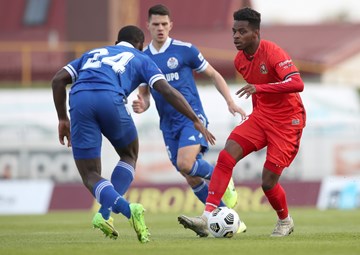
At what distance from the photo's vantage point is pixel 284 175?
2547cm

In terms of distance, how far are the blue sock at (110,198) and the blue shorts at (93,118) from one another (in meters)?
0.40

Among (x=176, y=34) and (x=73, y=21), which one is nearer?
(x=73, y=21)

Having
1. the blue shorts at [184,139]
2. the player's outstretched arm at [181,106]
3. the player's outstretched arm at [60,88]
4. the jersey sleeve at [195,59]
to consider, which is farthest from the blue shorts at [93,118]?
the jersey sleeve at [195,59]

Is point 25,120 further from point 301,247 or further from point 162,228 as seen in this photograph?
point 301,247

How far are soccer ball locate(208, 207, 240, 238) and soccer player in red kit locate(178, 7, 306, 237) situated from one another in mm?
197

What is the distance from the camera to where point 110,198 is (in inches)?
422

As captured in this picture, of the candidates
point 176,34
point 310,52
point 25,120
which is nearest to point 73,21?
point 176,34

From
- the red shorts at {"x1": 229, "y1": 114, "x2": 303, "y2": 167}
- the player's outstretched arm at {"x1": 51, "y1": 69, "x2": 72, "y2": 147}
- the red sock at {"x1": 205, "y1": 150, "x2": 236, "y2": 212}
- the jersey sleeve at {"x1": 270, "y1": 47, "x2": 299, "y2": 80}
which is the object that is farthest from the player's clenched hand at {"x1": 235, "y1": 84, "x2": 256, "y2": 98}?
the player's outstretched arm at {"x1": 51, "y1": 69, "x2": 72, "y2": 147}

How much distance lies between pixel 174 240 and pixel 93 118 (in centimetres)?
158

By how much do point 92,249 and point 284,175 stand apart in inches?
618

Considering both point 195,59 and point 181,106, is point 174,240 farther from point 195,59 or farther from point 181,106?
point 195,59

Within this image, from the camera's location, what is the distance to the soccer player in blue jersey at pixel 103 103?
1087cm

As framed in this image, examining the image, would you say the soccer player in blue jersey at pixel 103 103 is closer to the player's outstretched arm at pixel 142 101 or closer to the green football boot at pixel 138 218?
the green football boot at pixel 138 218

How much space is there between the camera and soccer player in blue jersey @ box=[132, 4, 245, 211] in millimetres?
13000
